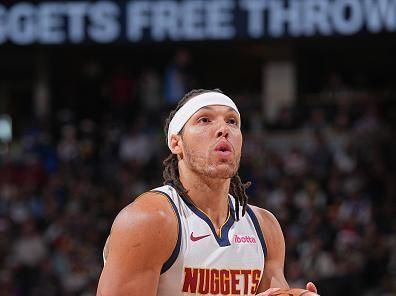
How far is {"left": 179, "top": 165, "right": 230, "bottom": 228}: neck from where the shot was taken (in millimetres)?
4195

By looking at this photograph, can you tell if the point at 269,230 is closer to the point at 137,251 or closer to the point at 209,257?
the point at 209,257

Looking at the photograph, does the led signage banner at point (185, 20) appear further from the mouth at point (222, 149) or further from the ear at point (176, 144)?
the mouth at point (222, 149)

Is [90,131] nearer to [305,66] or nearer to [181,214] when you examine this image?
[305,66]

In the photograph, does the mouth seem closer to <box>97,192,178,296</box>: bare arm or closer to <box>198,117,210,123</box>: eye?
<box>198,117,210,123</box>: eye

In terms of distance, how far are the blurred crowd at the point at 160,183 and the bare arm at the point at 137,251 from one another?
679 cm

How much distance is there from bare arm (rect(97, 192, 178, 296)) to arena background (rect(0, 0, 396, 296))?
691cm

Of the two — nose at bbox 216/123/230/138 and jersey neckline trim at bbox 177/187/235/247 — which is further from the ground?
nose at bbox 216/123/230/138

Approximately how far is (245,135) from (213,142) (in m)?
10.2

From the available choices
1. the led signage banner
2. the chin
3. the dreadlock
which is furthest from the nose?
the led signage banner

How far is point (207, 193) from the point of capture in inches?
166

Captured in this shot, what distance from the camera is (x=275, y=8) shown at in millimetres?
12430

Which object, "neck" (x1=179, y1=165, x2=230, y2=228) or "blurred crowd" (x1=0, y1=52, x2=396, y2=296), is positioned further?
A: "blurred crowd" (x1=0, y1=52, x2=396, y2=296)

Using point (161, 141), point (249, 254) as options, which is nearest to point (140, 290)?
point (249, 254)

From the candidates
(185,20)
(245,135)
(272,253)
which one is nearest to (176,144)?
(272,253)
